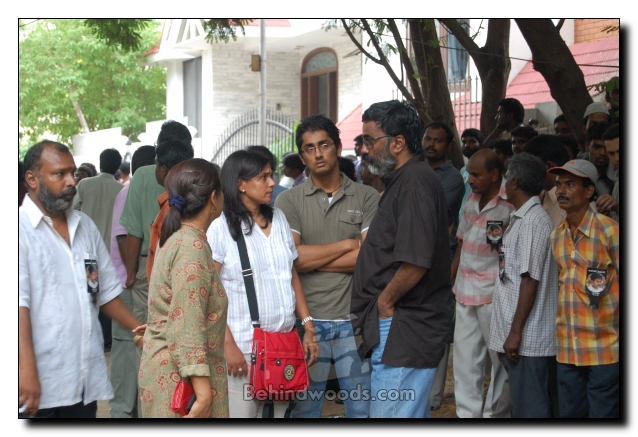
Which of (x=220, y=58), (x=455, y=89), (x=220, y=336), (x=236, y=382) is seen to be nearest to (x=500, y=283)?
(x=236, y=382)

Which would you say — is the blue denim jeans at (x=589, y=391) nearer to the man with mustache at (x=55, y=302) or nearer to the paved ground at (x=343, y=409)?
the paved ground at (x=343, y=409)

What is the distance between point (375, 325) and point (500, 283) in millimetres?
1529

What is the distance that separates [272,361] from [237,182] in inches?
40.0

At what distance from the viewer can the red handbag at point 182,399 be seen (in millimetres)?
3320

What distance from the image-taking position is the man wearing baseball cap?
15.0 ft

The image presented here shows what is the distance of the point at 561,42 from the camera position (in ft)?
21.9

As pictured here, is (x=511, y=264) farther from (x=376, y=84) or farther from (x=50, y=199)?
(x=376, y=84)

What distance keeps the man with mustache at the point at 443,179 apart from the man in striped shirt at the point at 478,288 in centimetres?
30

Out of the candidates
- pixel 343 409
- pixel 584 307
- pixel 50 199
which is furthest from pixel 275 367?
pixel 343 409

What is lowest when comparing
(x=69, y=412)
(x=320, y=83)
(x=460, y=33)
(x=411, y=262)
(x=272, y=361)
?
(x=69, y=412)

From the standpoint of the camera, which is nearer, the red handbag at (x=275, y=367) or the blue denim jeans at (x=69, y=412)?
the blue denim jeans at (x=69, y=412)

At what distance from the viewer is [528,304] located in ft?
15.9

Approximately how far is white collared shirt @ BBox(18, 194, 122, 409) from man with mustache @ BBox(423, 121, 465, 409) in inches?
116

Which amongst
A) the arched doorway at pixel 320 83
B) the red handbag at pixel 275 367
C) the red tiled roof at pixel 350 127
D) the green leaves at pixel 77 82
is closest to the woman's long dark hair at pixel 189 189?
the red handbag at pixel 275 367
